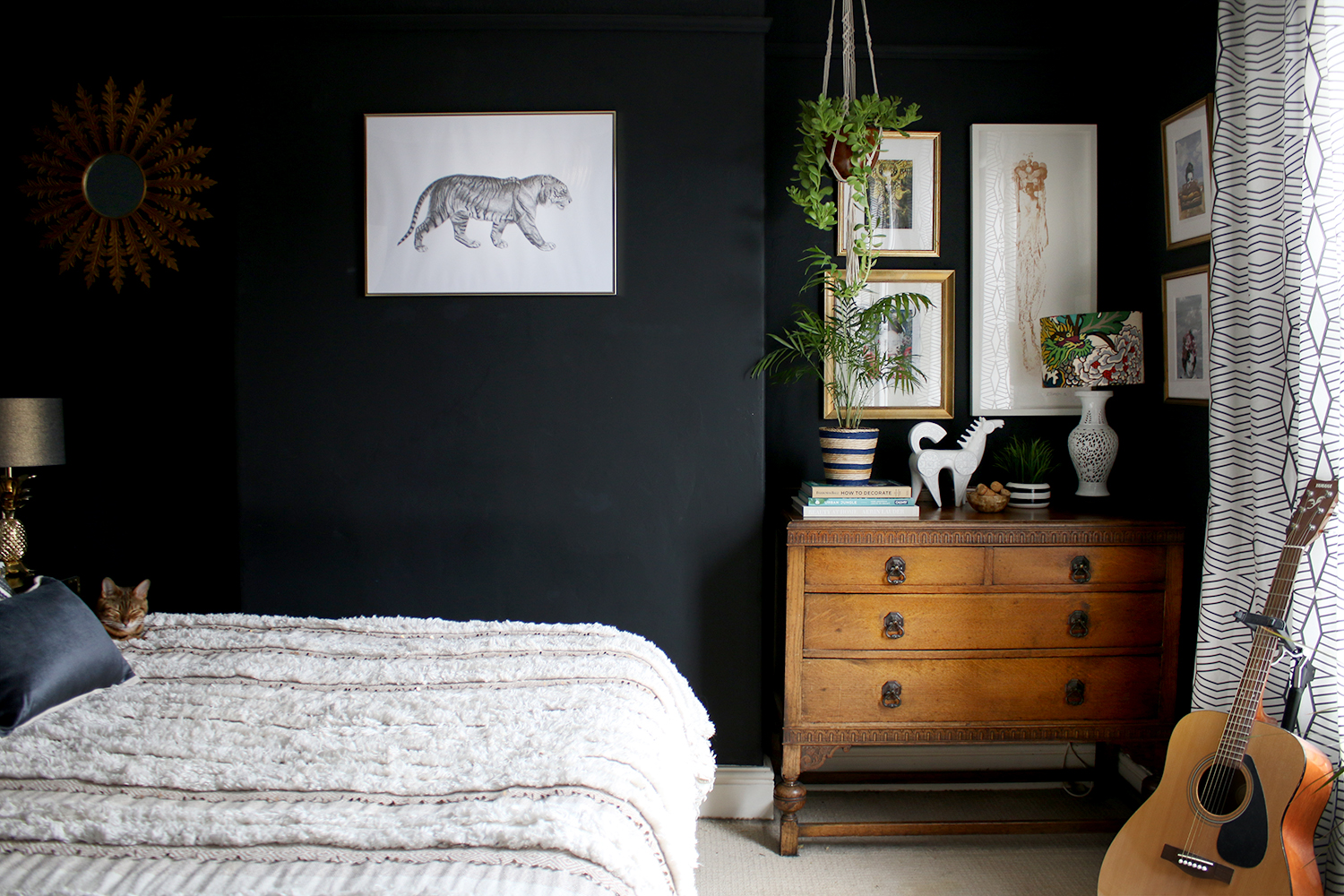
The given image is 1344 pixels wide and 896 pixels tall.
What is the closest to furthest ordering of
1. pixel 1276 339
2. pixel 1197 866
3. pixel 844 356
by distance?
pixel 1197 866, pixel 1276 339, pixel 844 356

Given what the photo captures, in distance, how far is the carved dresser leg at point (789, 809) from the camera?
7.66 feet

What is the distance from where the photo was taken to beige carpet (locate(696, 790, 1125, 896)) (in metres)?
2.21

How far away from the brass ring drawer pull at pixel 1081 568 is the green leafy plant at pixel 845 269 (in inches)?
28.5

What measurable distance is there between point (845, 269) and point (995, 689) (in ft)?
4.79

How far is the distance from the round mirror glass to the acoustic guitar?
354 centimetres

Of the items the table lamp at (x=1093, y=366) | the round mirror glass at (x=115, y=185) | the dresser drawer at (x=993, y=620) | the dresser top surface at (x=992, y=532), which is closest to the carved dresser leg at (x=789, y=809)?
the dresser drawer at (x=993, y=620)

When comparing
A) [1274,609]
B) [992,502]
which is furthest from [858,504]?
[1274,609]

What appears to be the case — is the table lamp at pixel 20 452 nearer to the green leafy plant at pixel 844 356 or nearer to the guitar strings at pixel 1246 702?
the green leafy plant at pixel 844 356

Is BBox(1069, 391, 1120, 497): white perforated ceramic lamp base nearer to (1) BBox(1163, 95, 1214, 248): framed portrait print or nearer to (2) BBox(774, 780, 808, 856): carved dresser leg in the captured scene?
(1) BBox(1163, 95, 1214, 248): framed portrait print

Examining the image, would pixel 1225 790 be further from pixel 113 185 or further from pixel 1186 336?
pixel 113 185

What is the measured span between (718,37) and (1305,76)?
1532 mm

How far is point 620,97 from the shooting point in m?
2.47

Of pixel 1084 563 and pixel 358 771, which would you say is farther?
pixel 1084 563

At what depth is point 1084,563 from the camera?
225 centimetres
